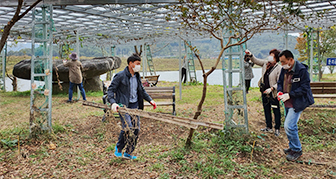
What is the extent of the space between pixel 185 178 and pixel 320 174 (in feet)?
6.57

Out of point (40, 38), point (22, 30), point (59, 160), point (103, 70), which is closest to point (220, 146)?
point (59, 160)

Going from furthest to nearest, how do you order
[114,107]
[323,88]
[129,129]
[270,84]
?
[323,88] → [270,84] → [129,129] → [114,107]

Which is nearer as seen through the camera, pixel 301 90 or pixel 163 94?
pixel 301 90

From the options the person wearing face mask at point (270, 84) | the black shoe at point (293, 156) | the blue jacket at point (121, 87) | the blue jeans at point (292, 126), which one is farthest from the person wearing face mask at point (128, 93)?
the person wearing face mask at point (270, 84)

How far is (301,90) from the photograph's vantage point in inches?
153

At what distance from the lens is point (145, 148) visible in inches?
190

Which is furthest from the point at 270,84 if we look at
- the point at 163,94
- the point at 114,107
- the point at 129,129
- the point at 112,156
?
the point at 112,156

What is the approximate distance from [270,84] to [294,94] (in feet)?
4.14

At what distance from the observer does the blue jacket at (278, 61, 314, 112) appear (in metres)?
3.90

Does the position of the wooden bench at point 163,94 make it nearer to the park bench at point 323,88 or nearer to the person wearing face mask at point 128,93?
the person wearing face mask at point 128,93

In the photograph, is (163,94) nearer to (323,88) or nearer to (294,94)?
(294,94)

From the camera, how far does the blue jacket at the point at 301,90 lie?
3.90 meters

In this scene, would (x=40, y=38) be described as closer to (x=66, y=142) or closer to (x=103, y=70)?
(x=66, y=142)

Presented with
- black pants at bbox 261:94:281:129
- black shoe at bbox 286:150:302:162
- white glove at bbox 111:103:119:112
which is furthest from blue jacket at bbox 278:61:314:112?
white glove at bbox 111:103:119:112
